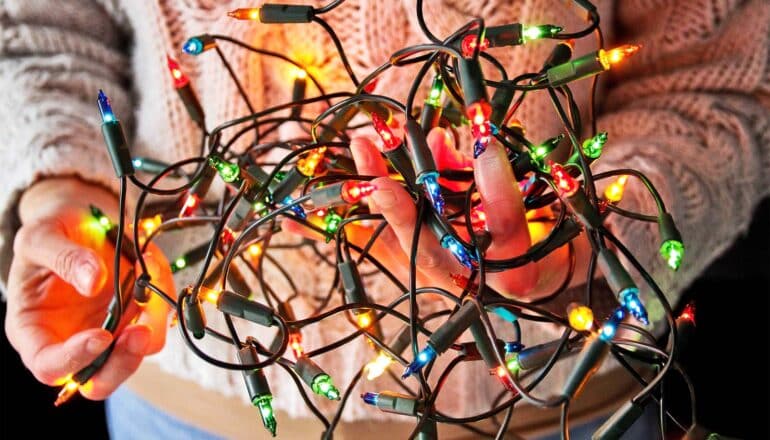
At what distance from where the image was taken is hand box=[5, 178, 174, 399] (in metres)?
0.44

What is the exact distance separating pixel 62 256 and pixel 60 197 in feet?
0.35

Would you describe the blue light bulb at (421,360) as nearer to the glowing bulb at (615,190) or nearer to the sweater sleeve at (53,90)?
the glowing bulb at (615,190)

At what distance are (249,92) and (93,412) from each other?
666 millimetres

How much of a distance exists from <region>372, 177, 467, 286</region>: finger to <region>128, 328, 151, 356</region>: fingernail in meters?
0.17

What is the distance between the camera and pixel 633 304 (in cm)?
28

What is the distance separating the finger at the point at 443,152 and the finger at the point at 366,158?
5cm

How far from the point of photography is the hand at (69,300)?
17.1 inches

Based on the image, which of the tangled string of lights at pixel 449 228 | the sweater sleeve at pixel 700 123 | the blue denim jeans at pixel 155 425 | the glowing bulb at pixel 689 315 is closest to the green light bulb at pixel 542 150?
the tangled string of lights at pixel 449 228

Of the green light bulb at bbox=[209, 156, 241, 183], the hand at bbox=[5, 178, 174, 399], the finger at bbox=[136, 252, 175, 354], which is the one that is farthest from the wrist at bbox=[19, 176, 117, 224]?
the green light bulb at bbox=[209, 156, 241, 183]

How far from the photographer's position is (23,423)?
3.27 feet

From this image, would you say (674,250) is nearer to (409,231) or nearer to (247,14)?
(409,231)

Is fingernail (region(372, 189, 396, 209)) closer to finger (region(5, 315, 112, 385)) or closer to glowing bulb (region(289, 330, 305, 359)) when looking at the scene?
glowing bulb (region(289, 330, 305, 359))

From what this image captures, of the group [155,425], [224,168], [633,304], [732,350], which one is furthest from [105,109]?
[732,350]

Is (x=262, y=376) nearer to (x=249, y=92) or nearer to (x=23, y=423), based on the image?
(x=249, y=92)
